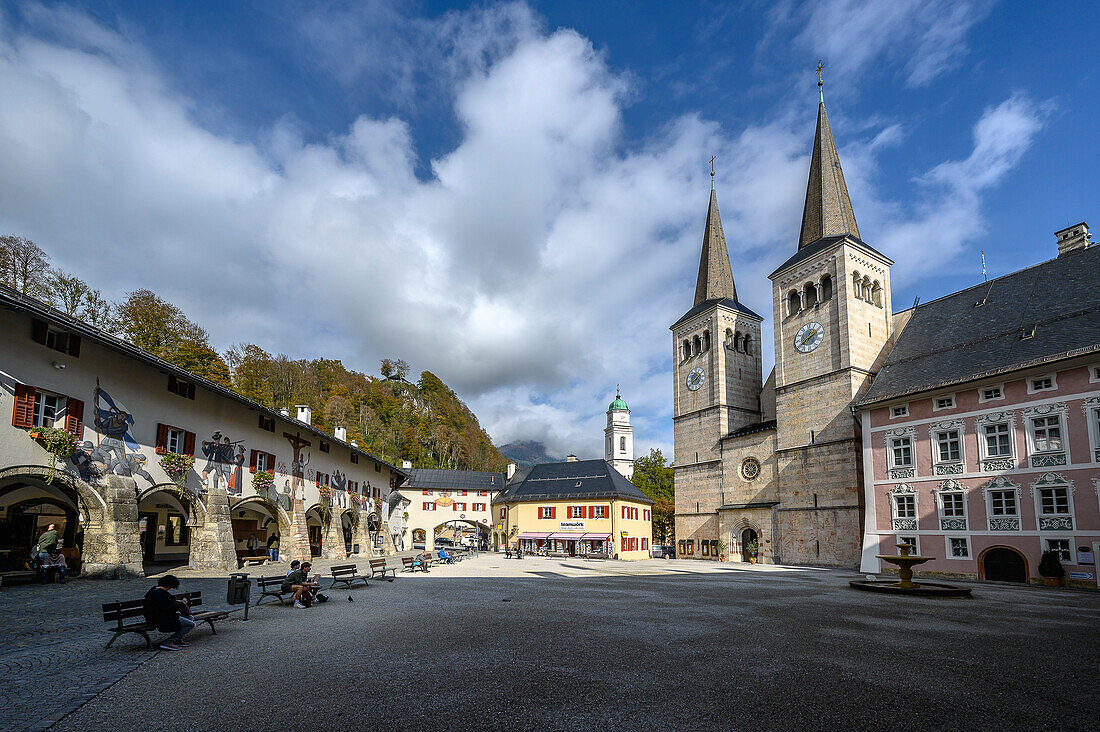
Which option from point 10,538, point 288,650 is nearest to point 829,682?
point 288,650

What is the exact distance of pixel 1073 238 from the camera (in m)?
32.9

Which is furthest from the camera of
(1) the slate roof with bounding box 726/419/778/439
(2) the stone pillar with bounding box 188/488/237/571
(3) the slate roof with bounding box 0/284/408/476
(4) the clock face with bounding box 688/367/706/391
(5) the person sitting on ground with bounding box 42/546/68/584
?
(4) the clock face with bounding box 688/367/706/391

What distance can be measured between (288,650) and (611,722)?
562 cm

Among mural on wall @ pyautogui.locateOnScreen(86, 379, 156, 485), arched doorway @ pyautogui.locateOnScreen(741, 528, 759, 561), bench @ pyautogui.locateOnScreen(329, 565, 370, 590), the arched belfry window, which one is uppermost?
the arched belfry window

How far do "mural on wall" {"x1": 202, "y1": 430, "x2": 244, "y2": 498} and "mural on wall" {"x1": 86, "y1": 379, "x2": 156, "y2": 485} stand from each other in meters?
3.78

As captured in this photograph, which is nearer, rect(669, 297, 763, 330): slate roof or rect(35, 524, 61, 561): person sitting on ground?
rect(35, 524, 61, 561): person sitting on ground

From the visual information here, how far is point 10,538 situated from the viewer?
22.5 m

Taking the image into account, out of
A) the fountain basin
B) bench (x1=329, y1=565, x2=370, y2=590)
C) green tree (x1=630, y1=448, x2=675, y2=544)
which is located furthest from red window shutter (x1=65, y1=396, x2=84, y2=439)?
green tree (x1=630, y1=448, x2=675, y2=544)

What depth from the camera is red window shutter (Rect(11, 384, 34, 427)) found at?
49.3ft

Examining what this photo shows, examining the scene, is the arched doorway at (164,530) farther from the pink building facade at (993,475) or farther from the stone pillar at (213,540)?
the pink building facade at (993,475)

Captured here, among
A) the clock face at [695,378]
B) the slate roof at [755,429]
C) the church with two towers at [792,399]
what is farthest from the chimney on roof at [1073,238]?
the clock face at [695,378]

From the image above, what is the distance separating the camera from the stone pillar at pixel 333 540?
36250 millimetres

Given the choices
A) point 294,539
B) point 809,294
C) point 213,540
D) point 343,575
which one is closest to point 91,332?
point 343,575

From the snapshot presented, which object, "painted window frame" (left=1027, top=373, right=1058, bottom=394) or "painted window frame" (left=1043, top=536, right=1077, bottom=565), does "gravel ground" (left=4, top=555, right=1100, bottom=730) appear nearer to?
"painted window frame" (left=1043, top=536, right=1077, bottom=565)
